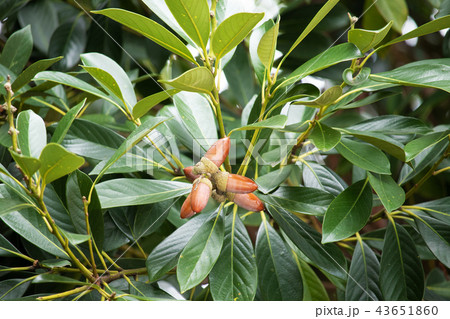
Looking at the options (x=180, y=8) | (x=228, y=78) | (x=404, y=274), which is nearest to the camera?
(x=180, y=8)

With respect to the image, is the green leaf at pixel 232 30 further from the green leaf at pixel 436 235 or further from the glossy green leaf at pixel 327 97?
the green leaf at pixel 436 235

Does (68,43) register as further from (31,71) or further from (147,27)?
(147,27)

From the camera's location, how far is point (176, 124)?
693 mm

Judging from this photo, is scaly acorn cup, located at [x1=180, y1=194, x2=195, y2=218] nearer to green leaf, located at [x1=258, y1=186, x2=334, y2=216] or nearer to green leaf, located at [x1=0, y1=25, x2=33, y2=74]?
green leaf, located at [x1=258, y1=186, x2=334, y2=216]

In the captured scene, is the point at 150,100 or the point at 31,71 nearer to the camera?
the point at 150,100

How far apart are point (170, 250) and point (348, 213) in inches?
9.3

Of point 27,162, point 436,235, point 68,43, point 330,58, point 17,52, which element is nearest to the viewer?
point 27,162

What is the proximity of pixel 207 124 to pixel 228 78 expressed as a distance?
1.04 feet

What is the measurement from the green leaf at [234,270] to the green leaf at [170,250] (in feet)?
0.15

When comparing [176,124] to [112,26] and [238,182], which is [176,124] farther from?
[112,26]

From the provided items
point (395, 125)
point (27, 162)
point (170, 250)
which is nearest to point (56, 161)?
point (27, 162)

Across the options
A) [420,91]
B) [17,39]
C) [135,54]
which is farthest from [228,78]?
[420,91]

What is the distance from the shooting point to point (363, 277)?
0.66 meters

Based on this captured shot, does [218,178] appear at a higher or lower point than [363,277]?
higher
